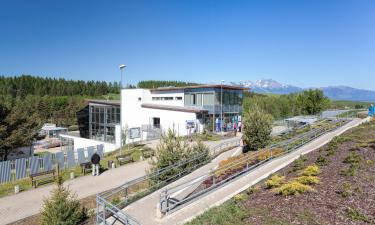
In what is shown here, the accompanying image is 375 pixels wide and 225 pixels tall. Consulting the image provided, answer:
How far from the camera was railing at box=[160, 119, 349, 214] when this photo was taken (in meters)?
9.80

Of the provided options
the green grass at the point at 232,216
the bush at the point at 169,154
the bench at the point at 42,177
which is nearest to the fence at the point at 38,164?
the bench at the point at 42,177

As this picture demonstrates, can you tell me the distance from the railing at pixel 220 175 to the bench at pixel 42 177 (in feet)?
34.0

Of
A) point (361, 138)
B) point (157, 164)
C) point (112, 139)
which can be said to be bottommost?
point (112, 139)

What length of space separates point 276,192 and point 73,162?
18869 mm

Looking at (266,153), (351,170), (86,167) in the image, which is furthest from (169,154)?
(86,167)

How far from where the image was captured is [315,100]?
4450 cm

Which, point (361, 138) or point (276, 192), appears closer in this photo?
point (276, 192)

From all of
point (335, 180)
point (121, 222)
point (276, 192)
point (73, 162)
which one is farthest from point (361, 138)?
point (73, 162)

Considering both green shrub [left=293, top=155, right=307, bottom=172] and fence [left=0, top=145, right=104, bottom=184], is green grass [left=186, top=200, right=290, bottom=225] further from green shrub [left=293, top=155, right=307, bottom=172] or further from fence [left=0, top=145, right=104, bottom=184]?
fence [left=0, top=145, right=104, bottom=184]

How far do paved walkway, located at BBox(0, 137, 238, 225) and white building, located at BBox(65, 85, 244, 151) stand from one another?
1287cm

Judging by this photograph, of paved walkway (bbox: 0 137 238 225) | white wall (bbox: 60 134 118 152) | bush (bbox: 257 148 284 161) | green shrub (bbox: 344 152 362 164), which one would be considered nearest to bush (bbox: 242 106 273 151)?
bush (bbox: 257 148 284 161)

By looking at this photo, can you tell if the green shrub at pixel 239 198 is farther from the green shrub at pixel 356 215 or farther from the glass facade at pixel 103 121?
the glass facade at pixel 103 121

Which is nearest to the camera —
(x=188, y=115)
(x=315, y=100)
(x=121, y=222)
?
(x=121, y=222)

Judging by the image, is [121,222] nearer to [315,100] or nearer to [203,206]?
[203,206]
